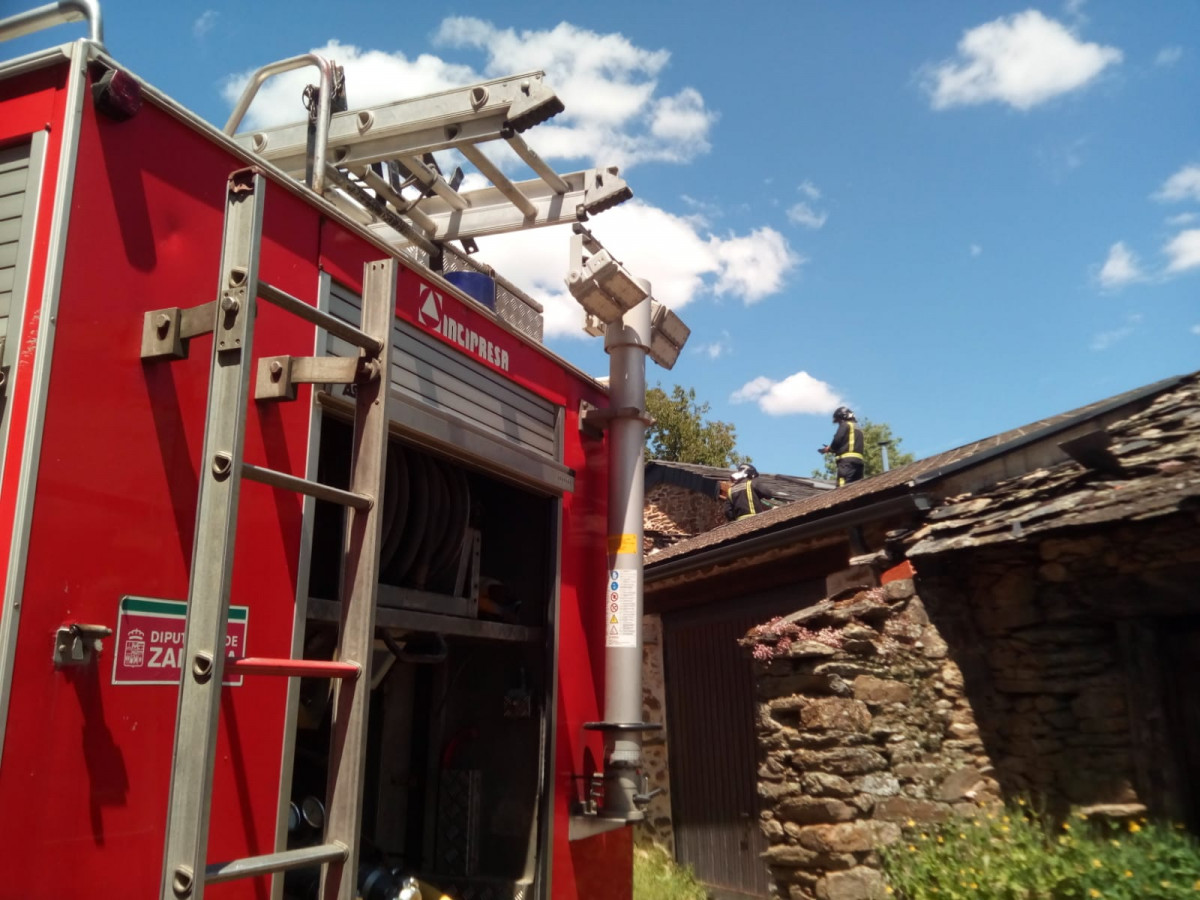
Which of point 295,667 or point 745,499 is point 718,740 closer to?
point 745,499

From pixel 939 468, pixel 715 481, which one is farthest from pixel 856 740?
pixel 715 481

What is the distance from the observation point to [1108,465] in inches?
251

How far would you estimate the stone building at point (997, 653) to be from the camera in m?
5.91

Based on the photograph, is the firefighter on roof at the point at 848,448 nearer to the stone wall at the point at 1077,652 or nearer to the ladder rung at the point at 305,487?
the stone wall at the point at 1077,652

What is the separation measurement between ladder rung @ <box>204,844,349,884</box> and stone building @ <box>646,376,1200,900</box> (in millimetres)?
4693

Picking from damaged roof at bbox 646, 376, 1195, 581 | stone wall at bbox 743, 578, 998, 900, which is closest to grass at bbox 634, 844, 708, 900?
stone wall at bbox 743, 578, 998, 900

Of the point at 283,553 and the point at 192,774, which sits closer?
the point at 192,774

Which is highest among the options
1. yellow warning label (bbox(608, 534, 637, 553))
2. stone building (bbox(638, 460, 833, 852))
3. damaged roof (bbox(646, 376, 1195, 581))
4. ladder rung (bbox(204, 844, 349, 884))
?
stone building (bbox(638, 460, 833, 852))

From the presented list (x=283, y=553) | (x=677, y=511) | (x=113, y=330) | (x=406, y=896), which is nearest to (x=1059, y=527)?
(x=406, y=896)

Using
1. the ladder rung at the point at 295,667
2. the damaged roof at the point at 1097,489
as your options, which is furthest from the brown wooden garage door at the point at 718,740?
the ladder rung at the point at 295,667

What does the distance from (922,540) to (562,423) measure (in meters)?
3.51

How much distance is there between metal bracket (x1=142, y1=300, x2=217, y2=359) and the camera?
89.7 inches

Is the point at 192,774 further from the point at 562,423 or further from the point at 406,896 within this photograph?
the point at 562,423

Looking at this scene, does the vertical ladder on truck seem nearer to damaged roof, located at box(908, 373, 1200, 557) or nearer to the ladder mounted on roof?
the ladder mounted on roof
